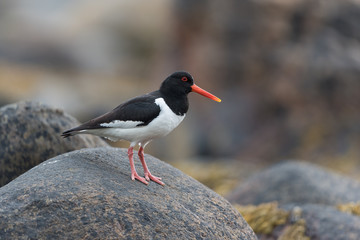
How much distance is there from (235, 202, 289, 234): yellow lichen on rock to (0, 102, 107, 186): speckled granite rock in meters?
2.81

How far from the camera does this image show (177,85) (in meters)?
5.96

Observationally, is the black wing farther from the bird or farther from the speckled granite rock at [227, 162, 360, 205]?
the speckled granite rock at [227, 162, 360, 205]

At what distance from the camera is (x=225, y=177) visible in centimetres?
1261

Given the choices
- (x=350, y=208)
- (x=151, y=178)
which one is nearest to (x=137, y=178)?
(x=151, y=178)

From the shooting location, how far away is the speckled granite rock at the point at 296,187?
8453 millimetres

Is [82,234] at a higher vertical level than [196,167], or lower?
higher

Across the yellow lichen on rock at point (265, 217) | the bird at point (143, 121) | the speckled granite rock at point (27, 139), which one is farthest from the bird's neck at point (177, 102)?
the yellow lichen on rock at point (265, 217)

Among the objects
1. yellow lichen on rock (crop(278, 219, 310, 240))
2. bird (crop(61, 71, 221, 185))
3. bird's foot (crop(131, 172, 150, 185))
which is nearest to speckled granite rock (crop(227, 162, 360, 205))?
yellow lichen on rock (crop(278, 219, 310, 240))

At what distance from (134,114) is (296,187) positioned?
396cm

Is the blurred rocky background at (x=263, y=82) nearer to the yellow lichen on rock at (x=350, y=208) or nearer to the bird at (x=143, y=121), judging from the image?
the yellow lichen on rock at (x=350, y=208)

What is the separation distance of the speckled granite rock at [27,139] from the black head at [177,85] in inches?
75.2

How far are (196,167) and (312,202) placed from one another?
6017 millimetres

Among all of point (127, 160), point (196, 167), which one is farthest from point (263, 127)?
point (127, 160)

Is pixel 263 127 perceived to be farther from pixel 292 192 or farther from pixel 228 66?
pixel 292 192
